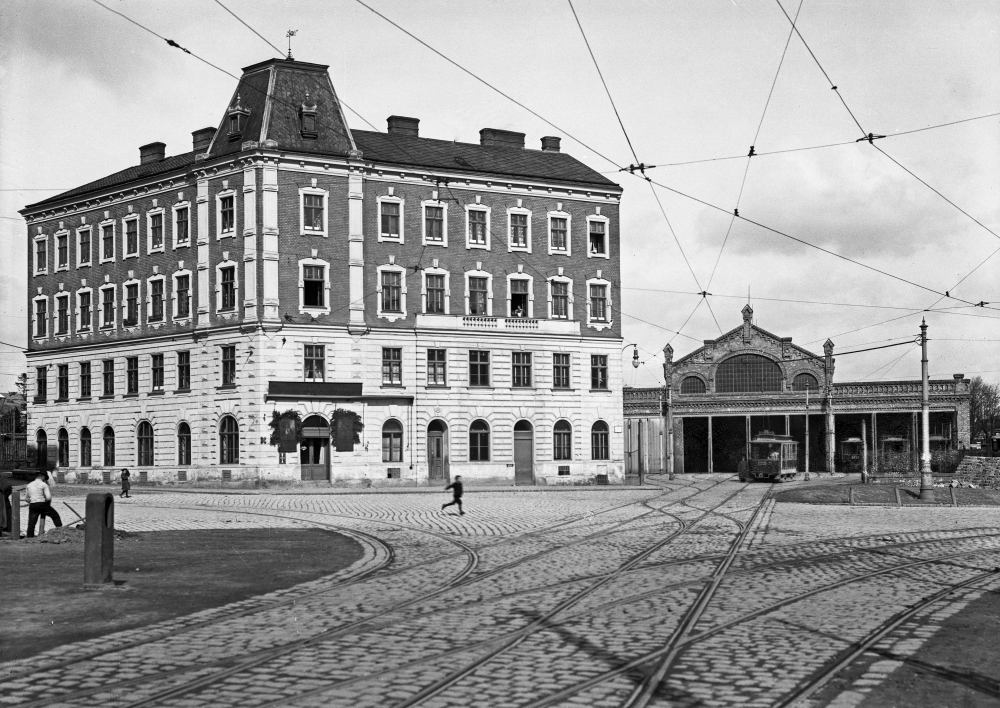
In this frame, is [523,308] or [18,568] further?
[523,308]

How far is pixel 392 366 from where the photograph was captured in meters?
52.1

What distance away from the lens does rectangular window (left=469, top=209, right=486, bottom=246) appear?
54062 mm

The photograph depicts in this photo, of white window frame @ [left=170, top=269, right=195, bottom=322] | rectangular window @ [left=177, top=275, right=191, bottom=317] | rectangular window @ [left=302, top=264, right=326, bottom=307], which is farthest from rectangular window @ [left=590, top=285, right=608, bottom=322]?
rectangular window @ [left=177, top=275, right=191, bottom=317]

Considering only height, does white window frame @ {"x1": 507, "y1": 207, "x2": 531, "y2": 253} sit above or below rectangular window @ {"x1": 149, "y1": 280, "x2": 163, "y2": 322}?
above

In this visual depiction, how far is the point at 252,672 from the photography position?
9.14 m

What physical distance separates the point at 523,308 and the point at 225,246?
47.6 ft

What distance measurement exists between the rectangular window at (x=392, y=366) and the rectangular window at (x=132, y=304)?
12.7 metres

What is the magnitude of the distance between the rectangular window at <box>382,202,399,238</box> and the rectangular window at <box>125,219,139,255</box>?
12.6 meters

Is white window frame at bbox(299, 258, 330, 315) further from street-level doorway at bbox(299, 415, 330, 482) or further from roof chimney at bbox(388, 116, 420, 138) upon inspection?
roof chimney at bbox(388, 116, 420, 138)

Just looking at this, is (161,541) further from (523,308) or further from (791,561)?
(523,308)

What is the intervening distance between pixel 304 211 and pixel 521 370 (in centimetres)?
1300

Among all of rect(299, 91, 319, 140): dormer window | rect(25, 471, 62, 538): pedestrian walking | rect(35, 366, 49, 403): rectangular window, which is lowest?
rect(25, 471, 62, 538): pedestrian walking

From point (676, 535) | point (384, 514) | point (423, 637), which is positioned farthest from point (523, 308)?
point (423, 637)

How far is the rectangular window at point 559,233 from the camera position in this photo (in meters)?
56.0
